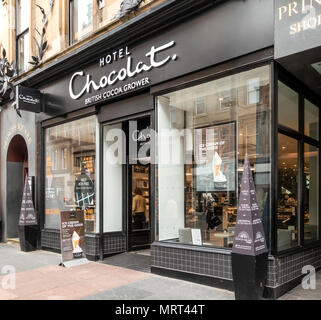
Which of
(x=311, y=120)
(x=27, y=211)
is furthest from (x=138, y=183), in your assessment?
(x=311, y=120)

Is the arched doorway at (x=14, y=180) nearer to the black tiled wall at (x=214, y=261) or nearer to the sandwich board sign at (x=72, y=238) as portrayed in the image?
the sandwich board sign at (x=72, y=238)

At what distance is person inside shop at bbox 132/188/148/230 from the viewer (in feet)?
32.0

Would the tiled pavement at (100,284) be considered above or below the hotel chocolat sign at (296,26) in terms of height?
below

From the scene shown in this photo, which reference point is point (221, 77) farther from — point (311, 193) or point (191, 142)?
point (311, 193)

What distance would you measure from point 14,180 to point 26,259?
4493mm

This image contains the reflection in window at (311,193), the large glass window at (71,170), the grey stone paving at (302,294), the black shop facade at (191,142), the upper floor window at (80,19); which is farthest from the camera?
the upper floor window at (80,19)

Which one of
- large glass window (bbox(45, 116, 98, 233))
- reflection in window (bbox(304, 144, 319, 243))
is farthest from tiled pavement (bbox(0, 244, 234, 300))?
reflection in window (bbox(304, 144, 319, 243))

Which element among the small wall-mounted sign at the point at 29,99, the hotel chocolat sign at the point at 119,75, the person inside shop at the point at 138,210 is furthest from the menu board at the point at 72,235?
the small wall-mounted sign at the point at 29,99

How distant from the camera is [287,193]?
21.3 ft

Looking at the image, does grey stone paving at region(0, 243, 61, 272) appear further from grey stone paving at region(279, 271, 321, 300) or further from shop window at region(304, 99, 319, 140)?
shop window at region(304, 99, 319, 140)

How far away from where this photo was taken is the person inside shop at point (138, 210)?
9.76m

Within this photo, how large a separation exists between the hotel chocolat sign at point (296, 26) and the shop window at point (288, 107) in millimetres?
774
